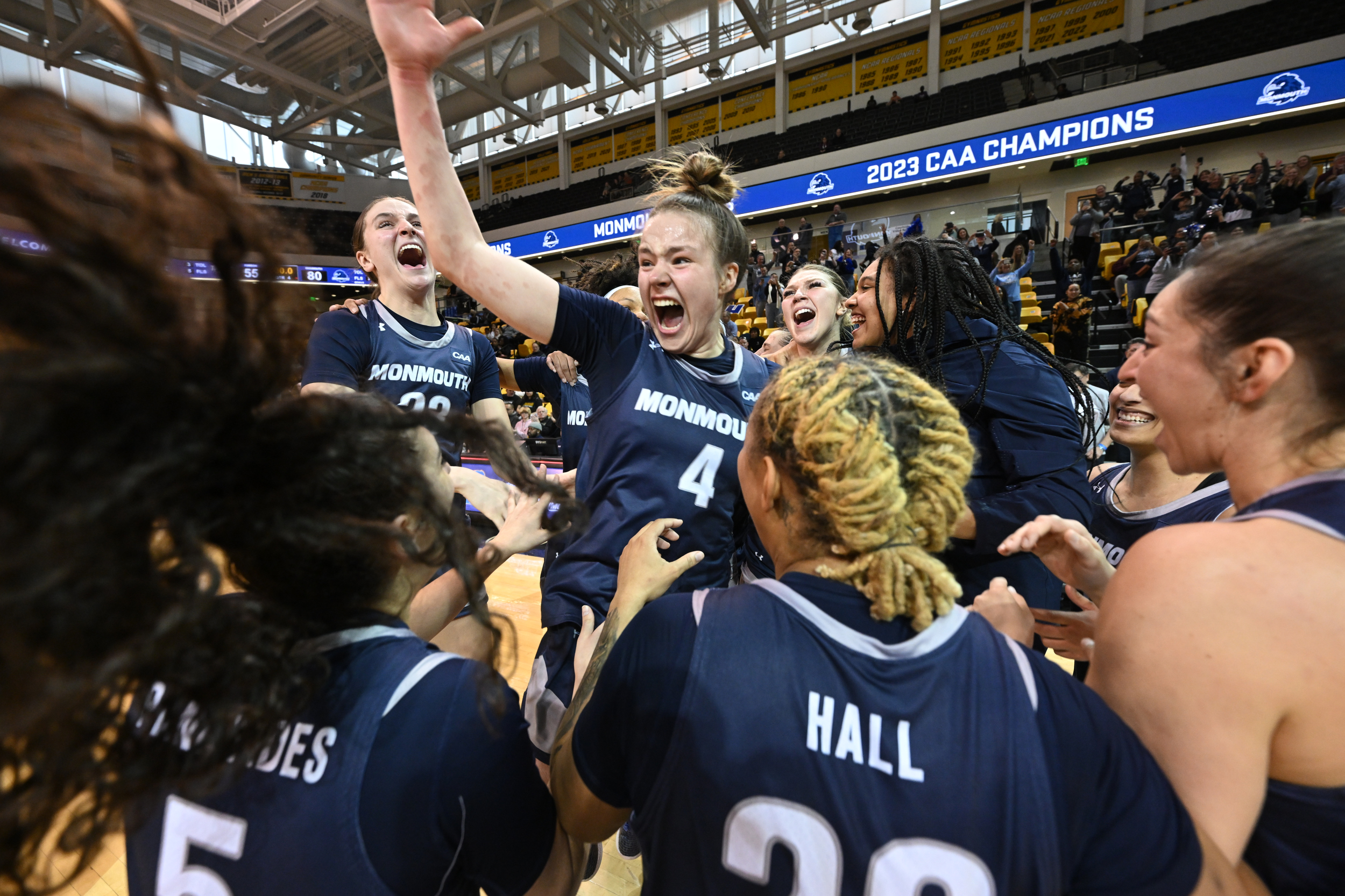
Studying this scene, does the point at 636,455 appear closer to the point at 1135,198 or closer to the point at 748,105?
the point at 1135,198

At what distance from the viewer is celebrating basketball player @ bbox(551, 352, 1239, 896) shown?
780 millimetres

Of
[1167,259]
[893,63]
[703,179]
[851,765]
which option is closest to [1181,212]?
[1167,259]

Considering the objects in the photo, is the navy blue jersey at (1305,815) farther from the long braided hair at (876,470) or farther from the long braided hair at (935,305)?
the long braided hair at (935,305)

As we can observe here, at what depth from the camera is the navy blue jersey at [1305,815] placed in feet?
2.68

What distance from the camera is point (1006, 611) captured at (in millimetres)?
1216

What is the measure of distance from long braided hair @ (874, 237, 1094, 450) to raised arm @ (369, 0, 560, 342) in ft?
3.72

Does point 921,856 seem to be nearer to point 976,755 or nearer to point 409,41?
point 976,755

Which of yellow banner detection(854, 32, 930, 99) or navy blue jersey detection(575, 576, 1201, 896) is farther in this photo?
yellow banner detection(854, 32, 930, 99)

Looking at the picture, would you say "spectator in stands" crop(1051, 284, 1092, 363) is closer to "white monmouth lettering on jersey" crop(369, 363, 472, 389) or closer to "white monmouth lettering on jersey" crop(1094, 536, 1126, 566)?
"white monmouth lettering on jersey" crop(1094, 536, 1126, 566)

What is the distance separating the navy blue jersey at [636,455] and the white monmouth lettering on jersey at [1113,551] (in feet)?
4.40

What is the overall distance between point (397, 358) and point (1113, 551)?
275 cm

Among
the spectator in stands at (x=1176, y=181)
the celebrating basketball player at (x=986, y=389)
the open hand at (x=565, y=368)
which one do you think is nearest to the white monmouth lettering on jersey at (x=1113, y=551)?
the celebrating basketball player at (x=986, y=389)

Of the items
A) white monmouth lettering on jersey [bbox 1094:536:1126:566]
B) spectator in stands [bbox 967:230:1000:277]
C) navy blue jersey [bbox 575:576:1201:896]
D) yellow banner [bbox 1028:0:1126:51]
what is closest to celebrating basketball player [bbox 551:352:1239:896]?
navy blue jersey [bbox 575:576:1201:896]

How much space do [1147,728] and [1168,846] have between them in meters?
0.14
